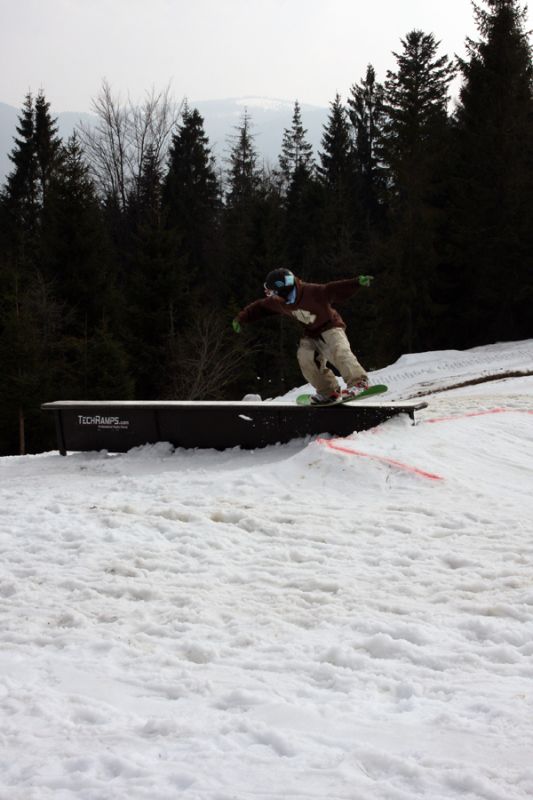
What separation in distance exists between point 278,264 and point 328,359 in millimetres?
28418

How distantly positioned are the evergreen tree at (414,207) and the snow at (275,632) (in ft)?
72.6

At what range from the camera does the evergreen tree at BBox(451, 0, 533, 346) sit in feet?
88.1

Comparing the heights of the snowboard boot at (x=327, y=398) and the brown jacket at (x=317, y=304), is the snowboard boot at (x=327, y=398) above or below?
below

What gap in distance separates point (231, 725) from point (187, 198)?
47126 mm

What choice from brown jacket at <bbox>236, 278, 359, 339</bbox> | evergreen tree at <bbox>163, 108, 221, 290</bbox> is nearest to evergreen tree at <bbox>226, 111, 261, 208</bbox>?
evergreen tree at <bbox>163, 108, 221, 290</bbox>

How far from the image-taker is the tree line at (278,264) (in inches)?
1059

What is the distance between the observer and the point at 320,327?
817 centimetres

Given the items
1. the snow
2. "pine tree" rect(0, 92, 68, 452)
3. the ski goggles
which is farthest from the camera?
"pine tree" rect(0, 92, 68, 452)

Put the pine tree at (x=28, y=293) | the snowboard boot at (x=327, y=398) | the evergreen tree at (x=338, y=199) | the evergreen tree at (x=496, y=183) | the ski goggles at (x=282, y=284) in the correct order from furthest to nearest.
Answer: the evergreen tree at (x=338, y=199), the evergreen tree at (x=496, y=183), the pine tree at (x=28, y=293), the snowboard boot at (x=327, y=398), the ski goggles at (x=282, y=284)

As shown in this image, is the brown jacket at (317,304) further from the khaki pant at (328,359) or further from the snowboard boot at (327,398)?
the snowboard boot at (327,398)

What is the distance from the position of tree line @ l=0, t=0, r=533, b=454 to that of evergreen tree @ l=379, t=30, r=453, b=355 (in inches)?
2.7

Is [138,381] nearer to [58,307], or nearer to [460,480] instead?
[58,307]

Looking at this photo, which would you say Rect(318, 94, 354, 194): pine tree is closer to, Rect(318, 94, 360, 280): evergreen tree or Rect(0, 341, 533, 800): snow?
Rect(318, 94, 360, 280): evergreen tree

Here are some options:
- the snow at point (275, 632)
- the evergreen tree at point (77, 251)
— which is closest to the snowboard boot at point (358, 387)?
the snow at point (275, 632)
